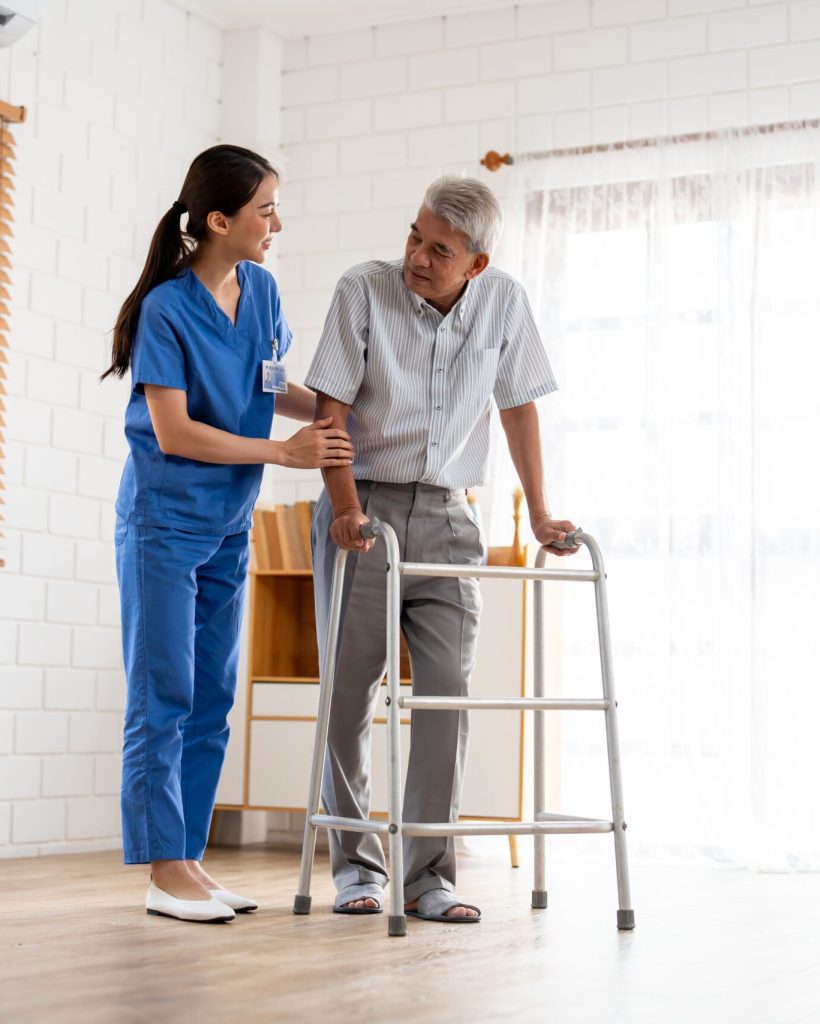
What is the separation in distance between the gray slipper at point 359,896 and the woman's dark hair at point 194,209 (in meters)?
1.10

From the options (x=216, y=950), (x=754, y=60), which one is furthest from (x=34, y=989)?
(x=754, y=60)

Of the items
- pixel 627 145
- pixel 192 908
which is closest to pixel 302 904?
pixel 192 908

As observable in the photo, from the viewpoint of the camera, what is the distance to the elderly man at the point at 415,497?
258 cm

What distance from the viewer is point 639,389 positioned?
440 cm

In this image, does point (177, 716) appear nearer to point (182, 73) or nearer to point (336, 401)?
point (336, 401)

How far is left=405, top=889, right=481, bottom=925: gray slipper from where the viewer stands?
2.52 metres

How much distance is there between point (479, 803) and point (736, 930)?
138cm

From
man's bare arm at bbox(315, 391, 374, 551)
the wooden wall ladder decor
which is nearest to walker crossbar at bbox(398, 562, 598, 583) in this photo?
man's bare arm at bbox(315, 391, 374, 551)

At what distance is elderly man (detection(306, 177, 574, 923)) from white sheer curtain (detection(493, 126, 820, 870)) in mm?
1654

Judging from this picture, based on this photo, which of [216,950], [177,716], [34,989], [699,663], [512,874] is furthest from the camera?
[699,663]

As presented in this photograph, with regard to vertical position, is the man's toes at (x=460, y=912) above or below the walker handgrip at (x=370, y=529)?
below

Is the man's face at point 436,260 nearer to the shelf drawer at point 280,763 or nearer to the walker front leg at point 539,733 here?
the walker front leg at point 539,733

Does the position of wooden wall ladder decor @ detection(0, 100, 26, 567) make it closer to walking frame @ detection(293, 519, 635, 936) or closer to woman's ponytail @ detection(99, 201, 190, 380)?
woman's ponytail @ detection(99, 201, 190, 380)

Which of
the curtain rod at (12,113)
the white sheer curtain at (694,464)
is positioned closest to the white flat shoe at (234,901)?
the white sheer curtain at (694,464)
